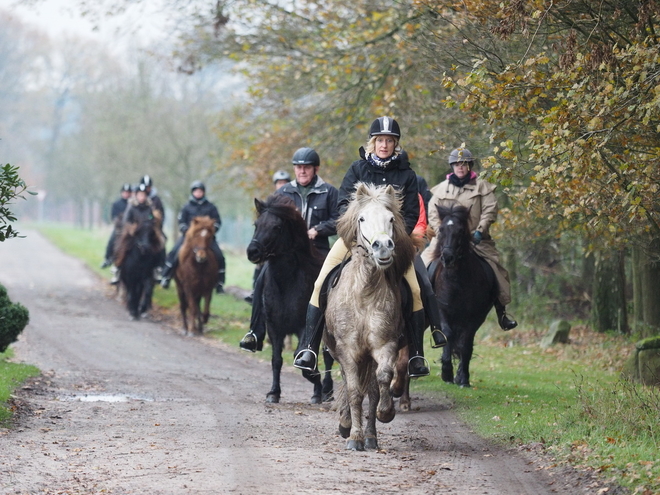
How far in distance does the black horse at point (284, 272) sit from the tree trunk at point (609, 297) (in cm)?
844

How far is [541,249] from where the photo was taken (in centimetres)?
2045

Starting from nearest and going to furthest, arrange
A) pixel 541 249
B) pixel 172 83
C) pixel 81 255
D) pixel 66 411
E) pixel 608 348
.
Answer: pixel 66 411 < pixel 608 348 < pixel 541 249 < pixel 81 255 < pixel 172 83

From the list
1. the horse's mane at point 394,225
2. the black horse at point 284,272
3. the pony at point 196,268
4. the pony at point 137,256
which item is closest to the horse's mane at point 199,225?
the pony at point 196,268

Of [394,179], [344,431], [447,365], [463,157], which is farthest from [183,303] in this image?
[344,431]

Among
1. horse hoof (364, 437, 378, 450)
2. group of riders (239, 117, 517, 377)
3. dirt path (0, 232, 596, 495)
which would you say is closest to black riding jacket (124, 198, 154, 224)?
dirt path (0, 232, 596, 495)

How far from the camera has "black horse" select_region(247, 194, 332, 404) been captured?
38.2 ft

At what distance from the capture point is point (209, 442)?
8695 millimetres

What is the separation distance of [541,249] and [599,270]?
6.34 ft

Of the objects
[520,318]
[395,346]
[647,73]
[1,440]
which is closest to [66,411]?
[1,440]

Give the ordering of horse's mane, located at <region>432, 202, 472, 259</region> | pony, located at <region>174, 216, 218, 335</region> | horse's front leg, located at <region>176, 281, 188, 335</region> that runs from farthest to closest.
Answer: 1. horse's front leg, located at <region>176, 281, 188, 335</region>
2. pony, located at <region>174, 216, 218, 335</region>
3. horse's mane, located at <region>432, 202, 472, 259</region>

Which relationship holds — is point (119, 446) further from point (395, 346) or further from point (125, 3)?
point (125, 3)

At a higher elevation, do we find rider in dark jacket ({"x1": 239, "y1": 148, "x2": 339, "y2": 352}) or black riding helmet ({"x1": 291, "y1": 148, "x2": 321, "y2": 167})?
black riding helmet ({"x1": 291, "y1": 148, "x2": 321, "y2": 167})

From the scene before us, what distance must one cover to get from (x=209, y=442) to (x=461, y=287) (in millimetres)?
4926

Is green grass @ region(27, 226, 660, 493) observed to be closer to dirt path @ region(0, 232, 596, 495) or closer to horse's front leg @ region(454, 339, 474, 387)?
horse's front leg @ region(454, 339, 474, 387)
